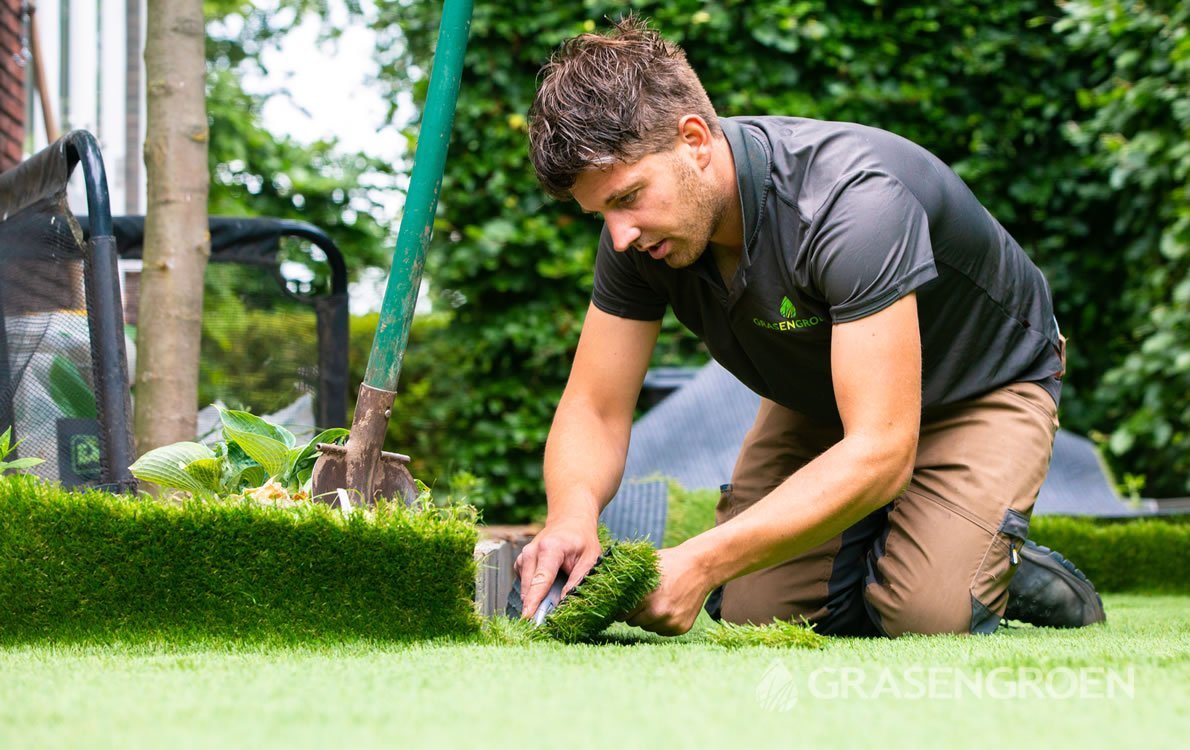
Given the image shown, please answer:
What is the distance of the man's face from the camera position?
1898 mm

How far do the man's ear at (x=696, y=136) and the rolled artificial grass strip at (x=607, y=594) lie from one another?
70cm

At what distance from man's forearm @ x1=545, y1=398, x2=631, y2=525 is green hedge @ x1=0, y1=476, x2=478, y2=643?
1.32 ft

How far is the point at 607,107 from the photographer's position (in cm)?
187

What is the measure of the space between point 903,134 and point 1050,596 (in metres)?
2.87

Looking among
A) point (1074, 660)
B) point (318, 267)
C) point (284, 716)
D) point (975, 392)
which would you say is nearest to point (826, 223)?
point (975, 392)

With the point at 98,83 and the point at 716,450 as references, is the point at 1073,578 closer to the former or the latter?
the point at 716,450

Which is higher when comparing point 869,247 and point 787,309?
point 869,247

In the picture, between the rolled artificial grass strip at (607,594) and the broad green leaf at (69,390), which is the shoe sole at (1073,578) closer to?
the rolled artificial grass strip at (607,594)

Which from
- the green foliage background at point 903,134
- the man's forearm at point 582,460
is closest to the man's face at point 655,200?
the man's forearm at point 582,460

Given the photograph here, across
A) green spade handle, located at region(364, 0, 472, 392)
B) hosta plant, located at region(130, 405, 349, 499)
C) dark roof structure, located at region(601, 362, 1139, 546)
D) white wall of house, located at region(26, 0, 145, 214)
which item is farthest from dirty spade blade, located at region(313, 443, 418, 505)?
white wall of house, located at region(26, 0, 145, 214)

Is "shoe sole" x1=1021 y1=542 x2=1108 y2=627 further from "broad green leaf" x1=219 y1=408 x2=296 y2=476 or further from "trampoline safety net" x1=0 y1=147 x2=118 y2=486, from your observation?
"trampoline safety net" x1=0 y1=147 x2=118 y2=486

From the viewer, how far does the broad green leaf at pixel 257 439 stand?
1.98 meters

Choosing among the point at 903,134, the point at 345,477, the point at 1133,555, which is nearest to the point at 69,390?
the point at 345,477

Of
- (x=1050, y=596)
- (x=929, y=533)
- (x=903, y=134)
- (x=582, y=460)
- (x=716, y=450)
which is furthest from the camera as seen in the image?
(x=903, y=134)
